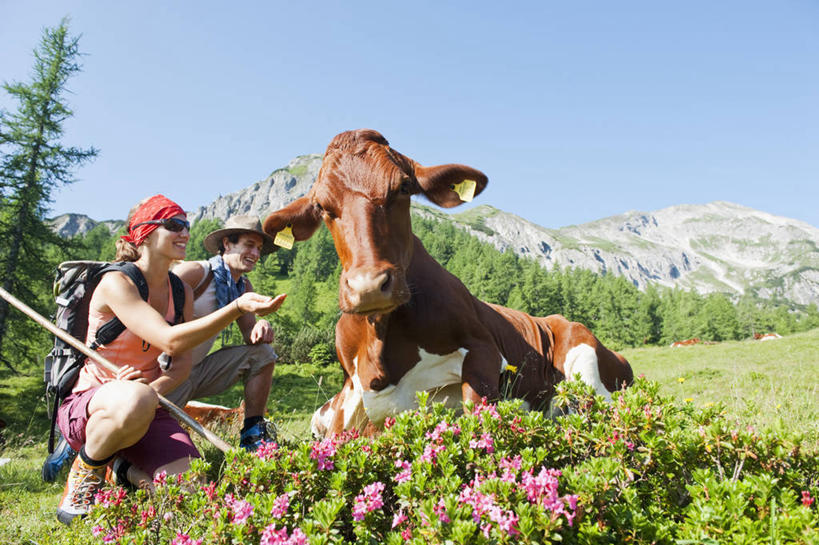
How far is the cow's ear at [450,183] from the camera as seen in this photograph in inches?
160

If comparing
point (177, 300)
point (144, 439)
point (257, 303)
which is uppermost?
point (257, 303)

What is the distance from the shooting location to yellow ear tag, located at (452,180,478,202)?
4238 millimetres

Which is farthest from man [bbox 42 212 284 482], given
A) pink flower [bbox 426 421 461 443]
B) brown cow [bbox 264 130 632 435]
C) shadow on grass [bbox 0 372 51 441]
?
shadow on grass [bbox 0 372 51 441]

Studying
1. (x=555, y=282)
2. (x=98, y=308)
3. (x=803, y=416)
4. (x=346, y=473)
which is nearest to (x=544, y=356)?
(x=803, y=416)

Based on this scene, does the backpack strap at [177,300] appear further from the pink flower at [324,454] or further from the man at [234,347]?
the pink flower at [324,454]

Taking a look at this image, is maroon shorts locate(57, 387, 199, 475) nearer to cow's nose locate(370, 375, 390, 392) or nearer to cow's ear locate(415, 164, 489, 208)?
cow's nose locate(370, 375, 390, 392)

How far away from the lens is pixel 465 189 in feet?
13.9

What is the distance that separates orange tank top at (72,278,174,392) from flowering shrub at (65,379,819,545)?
4.87 feet

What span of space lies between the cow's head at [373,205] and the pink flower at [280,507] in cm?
129

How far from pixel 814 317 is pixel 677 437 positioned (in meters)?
143

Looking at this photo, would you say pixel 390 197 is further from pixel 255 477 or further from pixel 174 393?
pixel 174 393

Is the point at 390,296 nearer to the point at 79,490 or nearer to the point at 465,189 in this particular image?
the point at 465,189

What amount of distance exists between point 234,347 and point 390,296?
3.24 meters

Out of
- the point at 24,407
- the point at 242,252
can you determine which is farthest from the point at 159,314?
the point at 24,407
